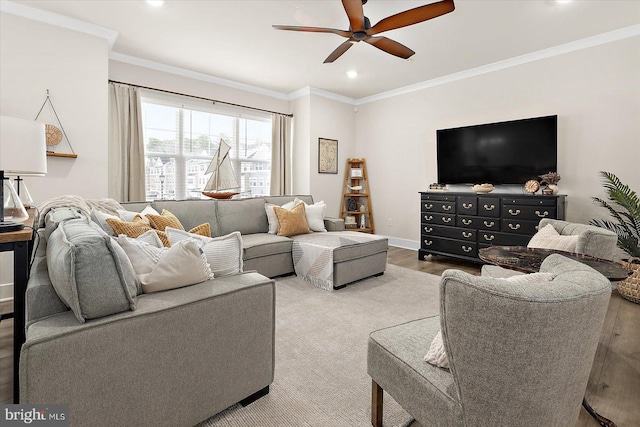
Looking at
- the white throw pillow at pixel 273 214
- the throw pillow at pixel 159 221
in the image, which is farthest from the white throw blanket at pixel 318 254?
the throw pillow at pixel 159 221

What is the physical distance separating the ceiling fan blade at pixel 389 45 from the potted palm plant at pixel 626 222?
244 cm

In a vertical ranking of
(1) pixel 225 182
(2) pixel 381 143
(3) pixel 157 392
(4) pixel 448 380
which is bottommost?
(3) pixel 157 392

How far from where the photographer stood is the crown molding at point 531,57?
339cm

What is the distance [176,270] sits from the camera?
4.65ft

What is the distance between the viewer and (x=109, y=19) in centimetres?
323

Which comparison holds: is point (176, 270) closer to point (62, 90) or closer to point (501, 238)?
point (62, 90)

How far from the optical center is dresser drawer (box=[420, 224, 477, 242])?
4199 mm

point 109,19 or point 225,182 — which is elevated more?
point 109,19

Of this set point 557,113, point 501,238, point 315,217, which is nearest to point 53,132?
point 315,217

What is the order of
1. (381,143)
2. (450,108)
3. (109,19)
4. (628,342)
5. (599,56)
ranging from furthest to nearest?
(381,143) < (450,108) < (599,56) < (109,19) < (628,342)

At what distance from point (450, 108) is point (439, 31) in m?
1.65

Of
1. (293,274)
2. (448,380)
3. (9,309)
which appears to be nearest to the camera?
(448,380)

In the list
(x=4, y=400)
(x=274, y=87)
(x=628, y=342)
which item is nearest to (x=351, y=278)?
(x=628, y=342)

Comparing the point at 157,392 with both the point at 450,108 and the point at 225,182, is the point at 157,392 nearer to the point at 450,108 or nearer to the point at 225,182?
the point at 225,182
